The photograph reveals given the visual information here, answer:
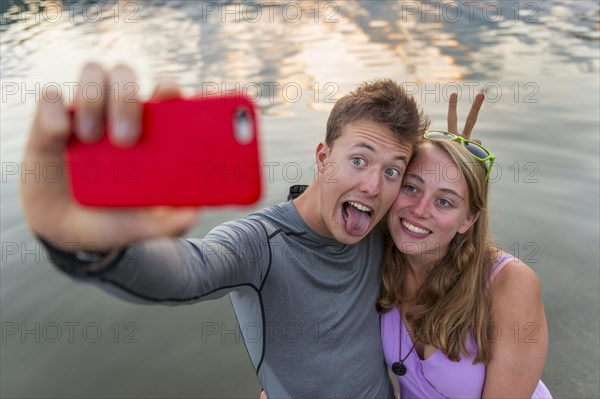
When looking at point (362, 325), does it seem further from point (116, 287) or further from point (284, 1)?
point (284, 1)

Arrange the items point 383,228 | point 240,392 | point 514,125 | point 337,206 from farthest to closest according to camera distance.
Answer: point 514,125 → point 240,392 → point 383,228 → point 337,206

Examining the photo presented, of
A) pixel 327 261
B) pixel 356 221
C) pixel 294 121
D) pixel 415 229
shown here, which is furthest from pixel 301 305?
pixel 294 121

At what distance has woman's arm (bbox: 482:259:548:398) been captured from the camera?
8.64 ft

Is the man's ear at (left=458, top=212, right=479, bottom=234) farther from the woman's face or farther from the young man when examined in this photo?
the young man

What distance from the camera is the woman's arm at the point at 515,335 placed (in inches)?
104

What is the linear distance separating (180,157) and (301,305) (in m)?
1.49

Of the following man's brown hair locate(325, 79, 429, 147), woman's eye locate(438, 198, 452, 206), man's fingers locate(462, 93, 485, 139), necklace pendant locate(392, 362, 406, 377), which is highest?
man's brown hair locate(325, 79, 429, 147)

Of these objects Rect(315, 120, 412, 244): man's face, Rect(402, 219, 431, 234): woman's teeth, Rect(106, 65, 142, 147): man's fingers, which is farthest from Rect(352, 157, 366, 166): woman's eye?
Rect(106, 65, 142, 147): man's fingers

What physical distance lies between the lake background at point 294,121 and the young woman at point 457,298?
0.17 meters

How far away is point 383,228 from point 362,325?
631mm

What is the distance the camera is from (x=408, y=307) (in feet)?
9.39

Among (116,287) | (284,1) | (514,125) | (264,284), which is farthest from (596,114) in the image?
(284,1)

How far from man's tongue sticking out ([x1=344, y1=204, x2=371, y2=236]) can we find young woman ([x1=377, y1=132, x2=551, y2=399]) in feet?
0.93

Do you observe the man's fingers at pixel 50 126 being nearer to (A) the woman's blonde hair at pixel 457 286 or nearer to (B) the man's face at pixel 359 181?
(B) the man's face at pixel 359 181
